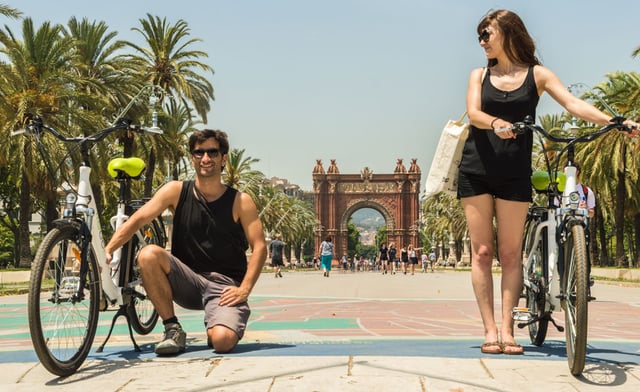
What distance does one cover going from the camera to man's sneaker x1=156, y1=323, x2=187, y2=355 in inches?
173

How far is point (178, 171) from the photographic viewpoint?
35531mm

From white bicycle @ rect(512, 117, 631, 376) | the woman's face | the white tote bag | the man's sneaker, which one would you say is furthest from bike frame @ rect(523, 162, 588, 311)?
the man's sneaker

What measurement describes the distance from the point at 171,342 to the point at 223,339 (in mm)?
310

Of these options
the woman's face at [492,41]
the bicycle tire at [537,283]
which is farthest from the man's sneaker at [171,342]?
the woman's face at [492,41]

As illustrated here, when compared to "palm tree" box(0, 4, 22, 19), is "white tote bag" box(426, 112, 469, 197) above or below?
below

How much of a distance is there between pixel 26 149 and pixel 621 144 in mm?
20235

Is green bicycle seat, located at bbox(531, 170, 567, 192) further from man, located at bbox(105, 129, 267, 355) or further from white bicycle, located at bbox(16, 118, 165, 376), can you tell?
white bicycle, located at bbox(16, 118, 165, 376)

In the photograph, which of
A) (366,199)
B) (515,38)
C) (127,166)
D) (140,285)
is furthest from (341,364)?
(366,199)

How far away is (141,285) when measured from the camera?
5.18 m

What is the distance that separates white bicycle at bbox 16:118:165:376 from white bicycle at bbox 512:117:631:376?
97.1 inches

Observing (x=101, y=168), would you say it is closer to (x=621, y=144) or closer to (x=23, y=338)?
(x=621, y=144)

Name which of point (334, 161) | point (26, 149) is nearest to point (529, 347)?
point (26, 149)

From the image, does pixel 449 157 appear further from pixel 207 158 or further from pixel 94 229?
pixel 94 229

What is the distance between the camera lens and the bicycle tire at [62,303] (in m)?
3.61
